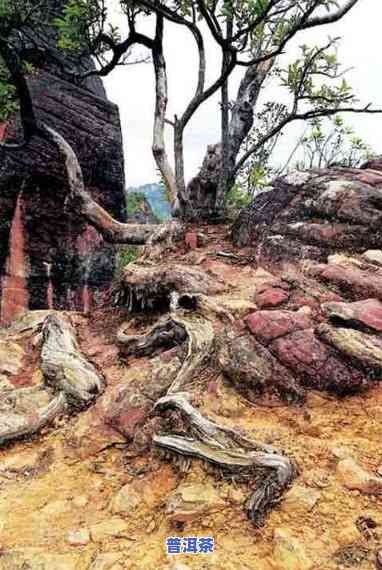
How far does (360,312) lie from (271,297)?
102 cm

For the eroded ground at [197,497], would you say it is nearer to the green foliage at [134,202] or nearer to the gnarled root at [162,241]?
the gnarled root at [162,241]

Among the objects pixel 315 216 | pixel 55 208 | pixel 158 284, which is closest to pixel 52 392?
pixel 158 284

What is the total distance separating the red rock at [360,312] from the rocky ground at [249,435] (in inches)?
0.5

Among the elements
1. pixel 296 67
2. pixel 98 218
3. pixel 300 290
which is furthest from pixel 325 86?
pixel 300 290

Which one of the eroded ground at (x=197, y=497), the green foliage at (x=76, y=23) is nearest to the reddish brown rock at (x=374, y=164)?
the eroded ground at (x=197, y=497)

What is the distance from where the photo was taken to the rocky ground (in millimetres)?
2754

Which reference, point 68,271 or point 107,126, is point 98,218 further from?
point 107,126

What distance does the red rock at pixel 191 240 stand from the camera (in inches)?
287

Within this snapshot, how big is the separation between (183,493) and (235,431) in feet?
2.01

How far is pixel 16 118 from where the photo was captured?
11977 millimetres

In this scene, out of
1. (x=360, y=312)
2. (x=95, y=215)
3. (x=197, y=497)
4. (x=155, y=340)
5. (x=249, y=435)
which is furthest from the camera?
(x=95, y=215)

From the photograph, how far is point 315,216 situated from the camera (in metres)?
6.27

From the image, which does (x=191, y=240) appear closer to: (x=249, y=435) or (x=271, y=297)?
(x=271, y=297)

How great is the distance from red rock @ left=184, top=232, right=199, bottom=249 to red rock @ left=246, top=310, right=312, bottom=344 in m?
2.86
